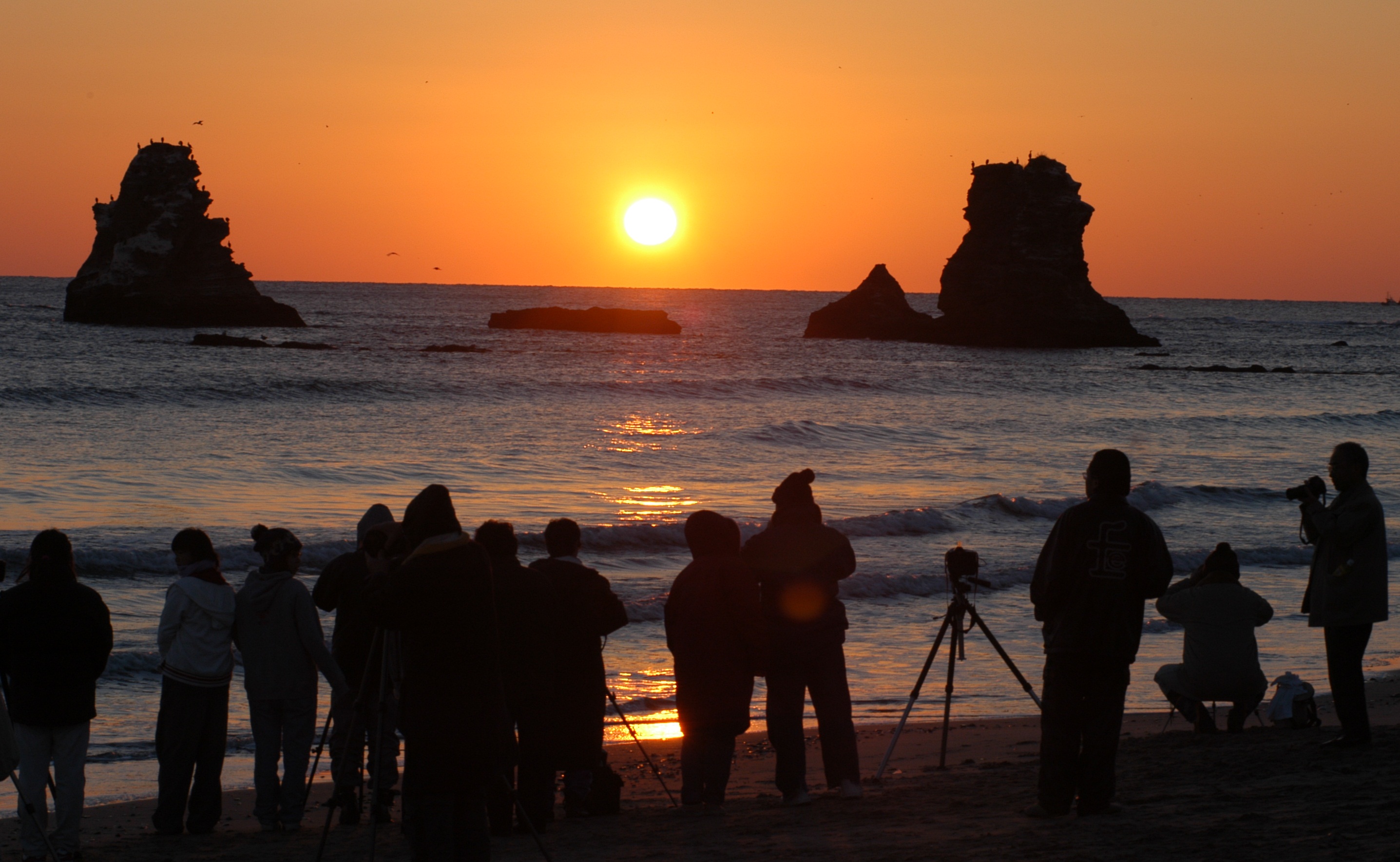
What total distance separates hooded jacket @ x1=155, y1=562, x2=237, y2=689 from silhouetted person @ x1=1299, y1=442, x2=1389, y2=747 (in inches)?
214

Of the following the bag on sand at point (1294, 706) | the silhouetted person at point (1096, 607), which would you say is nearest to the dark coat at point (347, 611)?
the silhouetted person at point (1096, 607)

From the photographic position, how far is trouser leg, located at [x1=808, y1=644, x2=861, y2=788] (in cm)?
605

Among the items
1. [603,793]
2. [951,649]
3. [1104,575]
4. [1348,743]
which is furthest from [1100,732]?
[603,793]

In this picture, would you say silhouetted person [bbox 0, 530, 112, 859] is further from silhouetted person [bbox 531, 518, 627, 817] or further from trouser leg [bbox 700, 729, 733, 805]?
trouser leg [bbox 700, 729, 733, 805]

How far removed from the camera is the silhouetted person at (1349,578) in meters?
5.97

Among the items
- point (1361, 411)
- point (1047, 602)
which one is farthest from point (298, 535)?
point (1361, 411)

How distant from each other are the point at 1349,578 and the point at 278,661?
5362mm

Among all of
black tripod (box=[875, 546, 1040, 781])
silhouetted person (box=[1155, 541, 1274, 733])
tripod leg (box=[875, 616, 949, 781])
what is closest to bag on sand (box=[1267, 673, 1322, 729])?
silhouetted person (box=[1155, 541, 1274, 733])

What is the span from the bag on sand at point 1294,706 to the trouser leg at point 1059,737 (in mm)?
2540

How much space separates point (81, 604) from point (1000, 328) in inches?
3097

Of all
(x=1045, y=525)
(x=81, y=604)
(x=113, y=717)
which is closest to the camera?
(x=81, y=604)

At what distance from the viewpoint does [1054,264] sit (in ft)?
260

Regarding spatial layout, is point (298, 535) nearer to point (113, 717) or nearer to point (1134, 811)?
point (113, 717)

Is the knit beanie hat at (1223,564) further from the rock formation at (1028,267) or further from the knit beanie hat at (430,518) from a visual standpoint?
the rock formation at (1028,267)
